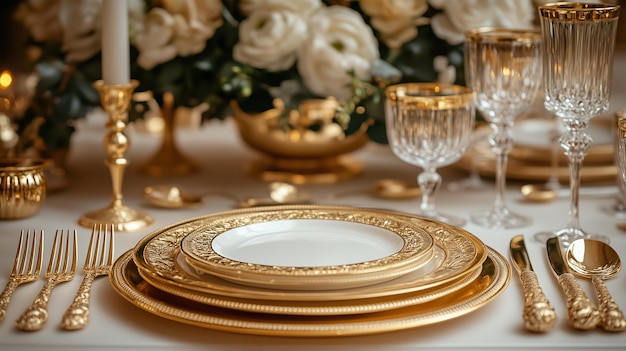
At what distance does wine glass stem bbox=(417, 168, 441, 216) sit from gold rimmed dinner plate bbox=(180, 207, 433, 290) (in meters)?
0.16

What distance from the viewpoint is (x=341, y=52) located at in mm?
1190

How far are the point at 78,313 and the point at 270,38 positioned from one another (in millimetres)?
543

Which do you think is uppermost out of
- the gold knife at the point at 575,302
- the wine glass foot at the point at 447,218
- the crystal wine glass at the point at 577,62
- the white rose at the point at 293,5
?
the white rose at the point at 293,5

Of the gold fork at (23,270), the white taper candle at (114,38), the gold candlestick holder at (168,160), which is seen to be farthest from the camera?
the gold candlestick holder at (168,160)

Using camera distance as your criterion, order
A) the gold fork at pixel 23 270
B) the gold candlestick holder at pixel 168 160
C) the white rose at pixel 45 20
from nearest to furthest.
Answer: the gold fork at pixel 23 270 < the white rose at pixel 45 20 < the gold candlestick holder at pixel 168 160

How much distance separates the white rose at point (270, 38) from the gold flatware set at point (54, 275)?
0.32 m

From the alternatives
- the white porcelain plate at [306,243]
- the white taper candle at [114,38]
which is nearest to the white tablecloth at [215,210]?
the white porcelain plate at [306,243]

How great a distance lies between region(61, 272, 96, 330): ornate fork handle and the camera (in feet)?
2.48

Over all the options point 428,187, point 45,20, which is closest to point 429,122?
point 428,187

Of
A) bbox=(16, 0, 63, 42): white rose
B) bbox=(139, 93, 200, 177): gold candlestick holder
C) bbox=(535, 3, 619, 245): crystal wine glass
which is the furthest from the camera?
bbox=(139, 93, 200, 177): gold candlestick holder

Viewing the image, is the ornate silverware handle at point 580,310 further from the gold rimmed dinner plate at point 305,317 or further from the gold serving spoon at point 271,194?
the gold serving spoon at point 271,194

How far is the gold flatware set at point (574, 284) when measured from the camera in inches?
29.8

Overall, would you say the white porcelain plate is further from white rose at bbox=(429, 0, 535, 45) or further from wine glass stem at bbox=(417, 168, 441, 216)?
white rose at bbox=(429, 0, 535, 45)

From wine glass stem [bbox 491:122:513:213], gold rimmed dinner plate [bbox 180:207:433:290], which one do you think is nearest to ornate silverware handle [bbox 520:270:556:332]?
gold rimmed dinner plate [bbox 180:207:433:290]
